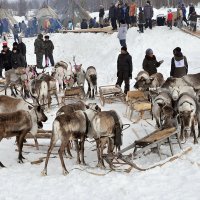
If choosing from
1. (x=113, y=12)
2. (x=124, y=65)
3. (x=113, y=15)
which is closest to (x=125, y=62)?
(x=124, y=65)

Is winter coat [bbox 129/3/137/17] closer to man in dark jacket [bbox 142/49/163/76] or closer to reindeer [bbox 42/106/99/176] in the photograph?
man in dark jacket [bbox 142/49/163/76]

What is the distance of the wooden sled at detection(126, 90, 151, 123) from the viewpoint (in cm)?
988

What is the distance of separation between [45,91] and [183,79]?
11.7ft

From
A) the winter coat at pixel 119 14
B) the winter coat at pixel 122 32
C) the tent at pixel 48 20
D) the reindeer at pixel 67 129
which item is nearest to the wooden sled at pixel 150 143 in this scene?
the reindeer at pixel 67 129

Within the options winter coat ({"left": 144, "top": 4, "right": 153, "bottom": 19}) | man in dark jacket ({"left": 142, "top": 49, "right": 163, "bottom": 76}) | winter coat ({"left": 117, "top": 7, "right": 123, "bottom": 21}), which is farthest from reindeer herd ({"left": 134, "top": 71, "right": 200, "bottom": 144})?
winter coat ({"left": 117, "top": 7, "right": 123, "bottom": 21})

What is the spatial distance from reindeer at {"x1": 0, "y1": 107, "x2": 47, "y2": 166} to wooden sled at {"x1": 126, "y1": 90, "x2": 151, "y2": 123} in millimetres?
2608

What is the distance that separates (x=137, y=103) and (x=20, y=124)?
332 centimetres

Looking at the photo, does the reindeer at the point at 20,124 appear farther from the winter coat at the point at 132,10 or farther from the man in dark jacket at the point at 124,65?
the winter coat at the point at 132,10

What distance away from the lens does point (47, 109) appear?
449 inches

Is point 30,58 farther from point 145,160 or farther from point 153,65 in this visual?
point 145,160

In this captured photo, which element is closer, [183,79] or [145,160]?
[145,160]

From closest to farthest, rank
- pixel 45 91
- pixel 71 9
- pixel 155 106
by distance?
pixel 155 106, pixel 45 91, pixel 71 9

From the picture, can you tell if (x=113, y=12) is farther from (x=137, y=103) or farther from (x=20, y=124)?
(x=20, y=124)

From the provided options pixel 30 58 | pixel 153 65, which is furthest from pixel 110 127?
pixel 30 58
